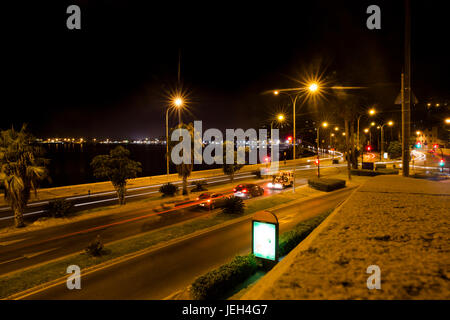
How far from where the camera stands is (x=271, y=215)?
1034cm

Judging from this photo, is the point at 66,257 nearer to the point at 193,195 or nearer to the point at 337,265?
the point at 337,265

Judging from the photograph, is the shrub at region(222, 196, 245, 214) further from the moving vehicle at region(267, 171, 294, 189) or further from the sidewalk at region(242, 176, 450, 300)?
the moving vehicle at region(267, 171, 294, 189)

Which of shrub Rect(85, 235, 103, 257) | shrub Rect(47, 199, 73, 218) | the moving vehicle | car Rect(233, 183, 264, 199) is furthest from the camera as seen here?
the moving vehicle

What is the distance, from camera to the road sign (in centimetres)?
1007

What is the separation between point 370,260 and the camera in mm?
5141

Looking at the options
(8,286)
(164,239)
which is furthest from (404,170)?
(8,286)

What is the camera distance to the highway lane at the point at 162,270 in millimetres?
10039

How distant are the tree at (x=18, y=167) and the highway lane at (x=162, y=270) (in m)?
12.3

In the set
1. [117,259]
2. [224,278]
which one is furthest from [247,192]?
[224,278]

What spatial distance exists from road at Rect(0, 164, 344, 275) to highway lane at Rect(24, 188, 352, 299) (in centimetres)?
418

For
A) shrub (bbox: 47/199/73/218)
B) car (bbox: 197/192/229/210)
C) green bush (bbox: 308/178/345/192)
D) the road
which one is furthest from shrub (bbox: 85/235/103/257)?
green bush (bbox: 308/178/345/192)

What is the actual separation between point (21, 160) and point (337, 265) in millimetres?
22292
